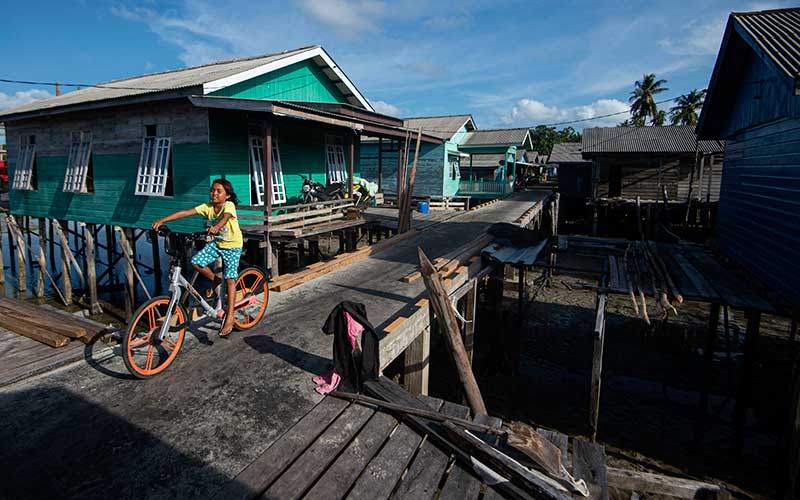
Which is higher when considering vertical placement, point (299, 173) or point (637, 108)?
point (637, 108)

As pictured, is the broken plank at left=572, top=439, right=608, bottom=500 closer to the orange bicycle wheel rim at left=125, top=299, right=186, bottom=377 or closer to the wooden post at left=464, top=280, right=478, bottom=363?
the orange bicycle wheel rim at left=125, top=299, right=186, bottom=377

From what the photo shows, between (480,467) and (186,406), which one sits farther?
(186,406)

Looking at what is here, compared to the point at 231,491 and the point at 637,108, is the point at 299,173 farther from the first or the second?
the point at 637,108

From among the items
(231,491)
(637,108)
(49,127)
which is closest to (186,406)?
(231,491)

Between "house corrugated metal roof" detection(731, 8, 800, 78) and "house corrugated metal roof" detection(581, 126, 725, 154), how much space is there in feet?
55.0

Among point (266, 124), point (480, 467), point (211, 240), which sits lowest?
point (480, 467)

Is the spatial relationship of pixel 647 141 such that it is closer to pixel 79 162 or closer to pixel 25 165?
pixel 79 162

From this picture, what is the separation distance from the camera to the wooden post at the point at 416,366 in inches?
247

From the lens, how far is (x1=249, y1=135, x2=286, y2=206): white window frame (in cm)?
1268

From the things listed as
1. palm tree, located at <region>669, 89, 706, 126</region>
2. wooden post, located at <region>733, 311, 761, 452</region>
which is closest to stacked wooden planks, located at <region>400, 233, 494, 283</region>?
wooden post, located at <region>733, 311, 761, 452</region>

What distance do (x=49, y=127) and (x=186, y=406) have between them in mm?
16160

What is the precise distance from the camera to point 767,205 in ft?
26.4

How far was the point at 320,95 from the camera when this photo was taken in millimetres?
16625

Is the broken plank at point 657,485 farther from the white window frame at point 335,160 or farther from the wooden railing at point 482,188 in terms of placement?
the wooden railing at point 482,188
